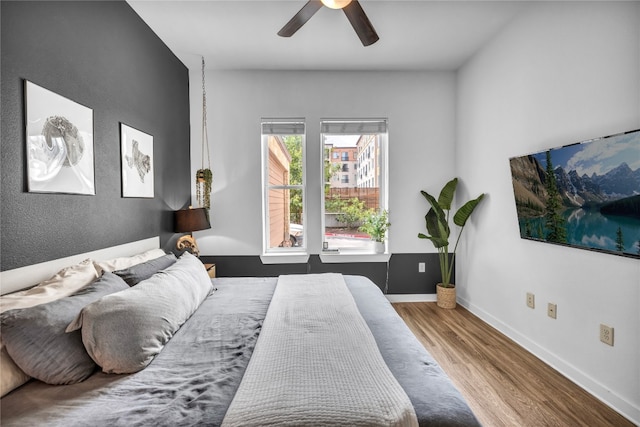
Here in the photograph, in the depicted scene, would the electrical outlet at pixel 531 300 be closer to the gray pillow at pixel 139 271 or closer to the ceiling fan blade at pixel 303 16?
the ceiling fan blade at pixel 303 16

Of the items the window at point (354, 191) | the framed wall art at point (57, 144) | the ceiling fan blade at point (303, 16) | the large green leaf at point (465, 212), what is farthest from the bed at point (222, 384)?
the window at point (354, 191)

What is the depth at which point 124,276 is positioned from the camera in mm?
1776

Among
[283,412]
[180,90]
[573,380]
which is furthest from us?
[180,90]

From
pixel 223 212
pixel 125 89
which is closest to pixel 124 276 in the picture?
pixel 125 89

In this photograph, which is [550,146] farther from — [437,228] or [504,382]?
[504,382]

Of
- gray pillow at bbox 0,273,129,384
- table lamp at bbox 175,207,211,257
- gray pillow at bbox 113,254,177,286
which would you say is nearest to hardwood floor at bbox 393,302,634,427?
gray pillow at bbox 0,273,129,384

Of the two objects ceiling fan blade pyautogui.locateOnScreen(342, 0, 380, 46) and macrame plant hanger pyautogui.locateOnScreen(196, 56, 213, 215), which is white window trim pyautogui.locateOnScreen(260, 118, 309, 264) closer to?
macrame plant hanger pyautogui.locateOnScreen(196, 56, 213, 215)

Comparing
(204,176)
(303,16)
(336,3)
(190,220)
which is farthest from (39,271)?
(336,3)

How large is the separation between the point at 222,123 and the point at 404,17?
2.29m

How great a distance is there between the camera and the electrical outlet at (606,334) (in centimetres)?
188

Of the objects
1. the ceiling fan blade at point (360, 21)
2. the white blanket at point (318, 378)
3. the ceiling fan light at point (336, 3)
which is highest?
the ceiling fan light at point (336, 3)

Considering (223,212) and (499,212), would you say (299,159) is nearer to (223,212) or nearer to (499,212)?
(223,212)

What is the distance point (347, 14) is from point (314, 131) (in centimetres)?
184

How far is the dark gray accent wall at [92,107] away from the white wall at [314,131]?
21.0 inches
